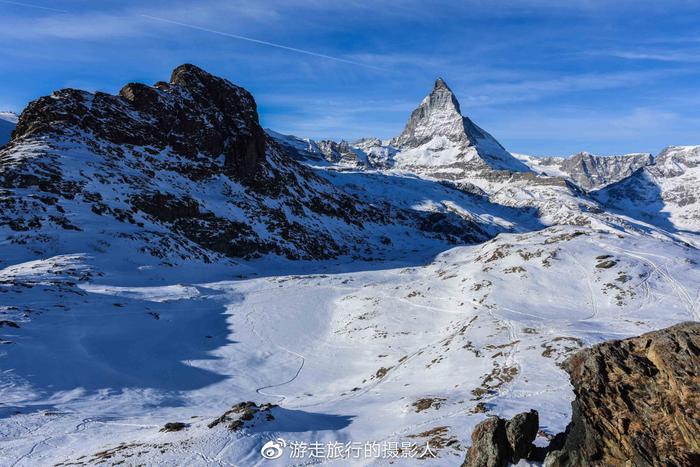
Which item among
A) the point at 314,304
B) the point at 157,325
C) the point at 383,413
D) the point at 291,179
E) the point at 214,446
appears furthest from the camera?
the point at 291,179

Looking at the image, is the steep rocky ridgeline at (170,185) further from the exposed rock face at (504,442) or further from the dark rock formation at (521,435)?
the dark rock formation at (521,435)

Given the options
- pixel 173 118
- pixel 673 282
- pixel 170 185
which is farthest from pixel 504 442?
pixel 173 118

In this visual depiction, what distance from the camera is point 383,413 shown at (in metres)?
25.0

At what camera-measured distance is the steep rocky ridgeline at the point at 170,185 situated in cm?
7331

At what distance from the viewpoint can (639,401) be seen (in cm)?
984

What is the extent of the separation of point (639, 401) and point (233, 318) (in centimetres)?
4806

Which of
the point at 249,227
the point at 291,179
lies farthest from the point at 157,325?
the point at 291,179

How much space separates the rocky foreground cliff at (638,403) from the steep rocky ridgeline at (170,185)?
70.6m

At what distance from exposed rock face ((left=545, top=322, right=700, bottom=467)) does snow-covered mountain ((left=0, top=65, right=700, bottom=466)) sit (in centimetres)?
691

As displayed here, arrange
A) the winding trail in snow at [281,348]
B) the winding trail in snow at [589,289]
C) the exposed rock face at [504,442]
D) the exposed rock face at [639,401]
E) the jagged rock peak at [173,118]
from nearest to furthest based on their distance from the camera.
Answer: the exposed rock face at [639,401] → the exposed rock face at [504,442] → the winding trail in snow at [281,348] → the winding trail in snow at [589,289] → the jagged rock peak at [173,118]

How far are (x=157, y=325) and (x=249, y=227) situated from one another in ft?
199

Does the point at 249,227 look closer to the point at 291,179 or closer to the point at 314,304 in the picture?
the point at 291,179

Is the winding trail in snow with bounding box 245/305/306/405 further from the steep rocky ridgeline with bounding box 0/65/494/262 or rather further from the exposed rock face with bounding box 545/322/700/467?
the steep rocky ridgeline with bounding box 0/65/494/262

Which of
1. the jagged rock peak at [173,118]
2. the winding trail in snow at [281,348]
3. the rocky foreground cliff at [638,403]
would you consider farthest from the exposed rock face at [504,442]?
the jagged rock peak at [173,118]
